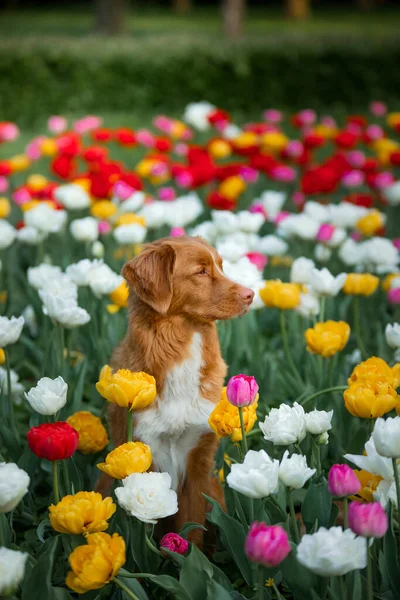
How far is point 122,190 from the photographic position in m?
4.96

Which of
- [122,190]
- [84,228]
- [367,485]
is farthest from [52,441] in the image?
[122,190]

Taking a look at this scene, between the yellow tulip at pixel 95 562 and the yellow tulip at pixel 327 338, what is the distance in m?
1.21

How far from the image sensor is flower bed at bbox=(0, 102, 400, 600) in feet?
6.24

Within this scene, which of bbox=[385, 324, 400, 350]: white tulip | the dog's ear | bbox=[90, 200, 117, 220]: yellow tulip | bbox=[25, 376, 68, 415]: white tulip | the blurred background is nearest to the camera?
bbox=[25, 376, 68, 415]: white tulip

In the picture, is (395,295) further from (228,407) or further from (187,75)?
(187,75)

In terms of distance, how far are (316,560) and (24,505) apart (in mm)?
1468

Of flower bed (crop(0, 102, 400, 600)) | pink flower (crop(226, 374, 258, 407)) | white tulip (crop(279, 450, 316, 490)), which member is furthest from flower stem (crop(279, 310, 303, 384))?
white tulip (crop(279, 450, 316, 490))

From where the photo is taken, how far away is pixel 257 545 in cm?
169

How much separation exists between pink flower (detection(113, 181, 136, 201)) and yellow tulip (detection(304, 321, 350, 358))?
7.89 feet

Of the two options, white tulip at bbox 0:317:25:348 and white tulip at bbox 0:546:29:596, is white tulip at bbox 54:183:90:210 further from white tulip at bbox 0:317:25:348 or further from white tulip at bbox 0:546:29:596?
white tulip at bbox 0:546:29:596

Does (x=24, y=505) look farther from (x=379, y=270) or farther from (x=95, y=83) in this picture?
(x=95, y=83)

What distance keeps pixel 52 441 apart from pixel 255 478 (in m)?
0.57

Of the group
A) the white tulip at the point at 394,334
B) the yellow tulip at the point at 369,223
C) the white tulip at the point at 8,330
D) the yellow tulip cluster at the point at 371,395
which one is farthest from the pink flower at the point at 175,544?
the yellow tulip at the point at 369,223

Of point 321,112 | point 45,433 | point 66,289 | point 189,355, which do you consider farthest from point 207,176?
point 321,112
